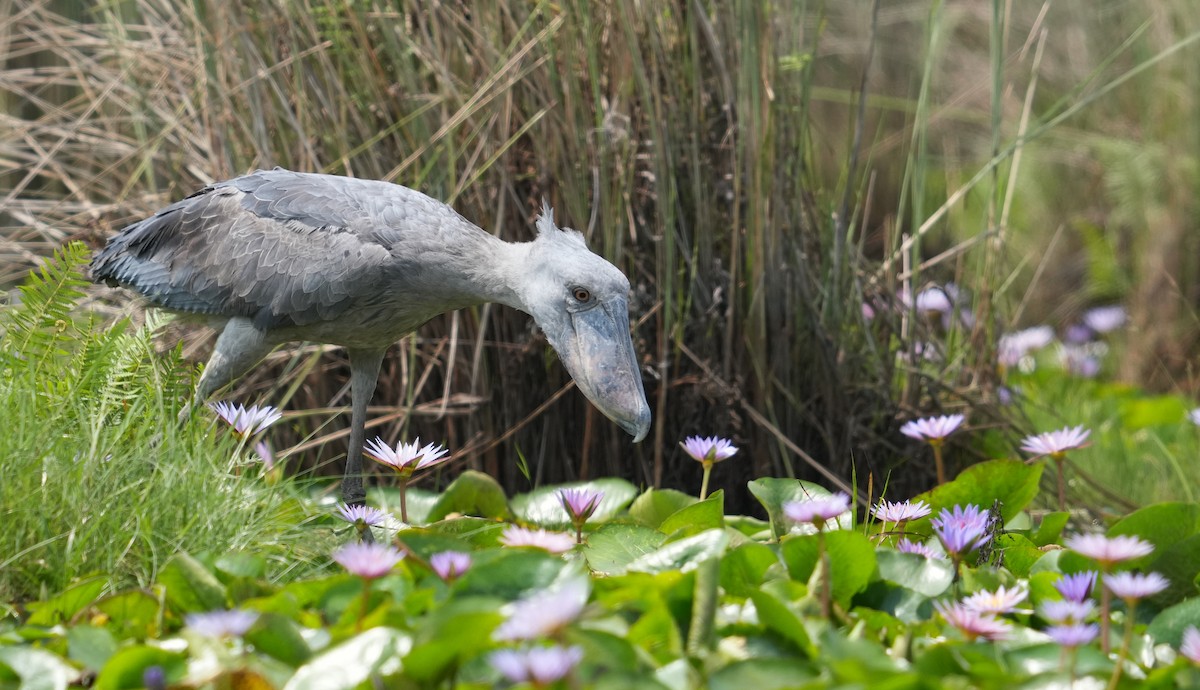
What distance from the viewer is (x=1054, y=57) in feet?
20.0

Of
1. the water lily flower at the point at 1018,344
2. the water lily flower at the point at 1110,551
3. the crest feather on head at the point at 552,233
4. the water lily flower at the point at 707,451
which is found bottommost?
the water lily flower at the point at 1018,344

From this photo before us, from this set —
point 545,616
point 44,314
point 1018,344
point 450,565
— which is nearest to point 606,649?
point 545,616

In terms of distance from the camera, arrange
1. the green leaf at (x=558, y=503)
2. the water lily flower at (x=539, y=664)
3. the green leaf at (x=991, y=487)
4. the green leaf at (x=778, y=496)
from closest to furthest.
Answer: the water lily flower at (x=539, y=664)
the green leaf at (x=778, y=496)
the green leaf at (x=991, y=487)
the green leaf at (x=558, y=503)

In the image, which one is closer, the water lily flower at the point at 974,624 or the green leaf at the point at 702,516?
the water lily flower at the point at 974,624

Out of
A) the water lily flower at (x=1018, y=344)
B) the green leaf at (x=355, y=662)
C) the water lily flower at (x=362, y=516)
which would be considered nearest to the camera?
the green leaf at (x=355, y=662)

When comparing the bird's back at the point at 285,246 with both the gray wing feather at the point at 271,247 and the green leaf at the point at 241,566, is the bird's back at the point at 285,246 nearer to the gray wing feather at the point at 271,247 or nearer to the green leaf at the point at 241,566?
the gray wing feather at the point at 271,247

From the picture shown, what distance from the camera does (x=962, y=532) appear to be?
6.73 feet

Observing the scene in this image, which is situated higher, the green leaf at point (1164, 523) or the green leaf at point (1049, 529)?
the green leaf at point (1164, 523)

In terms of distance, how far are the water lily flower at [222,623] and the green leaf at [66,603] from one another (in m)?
0.31

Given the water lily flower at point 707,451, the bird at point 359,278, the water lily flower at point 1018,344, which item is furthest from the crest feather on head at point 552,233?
the water lily flower at point 1018,344

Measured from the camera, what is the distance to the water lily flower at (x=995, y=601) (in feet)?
6.15

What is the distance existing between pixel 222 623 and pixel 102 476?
2.07 feet

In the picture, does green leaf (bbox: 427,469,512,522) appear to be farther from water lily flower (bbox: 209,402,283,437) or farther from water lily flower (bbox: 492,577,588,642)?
water lily flower (bbox: 492,577,588,642)

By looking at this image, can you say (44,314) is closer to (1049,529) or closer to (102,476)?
(102,476)
